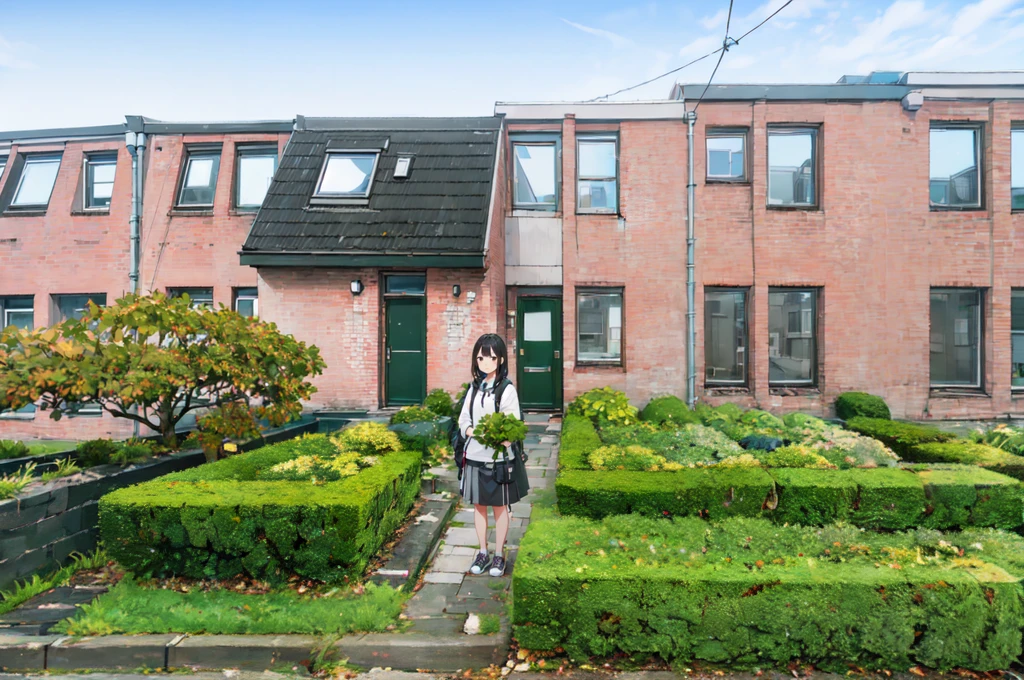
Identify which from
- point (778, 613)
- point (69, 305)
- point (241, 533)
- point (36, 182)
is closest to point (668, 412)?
point (778, 613)

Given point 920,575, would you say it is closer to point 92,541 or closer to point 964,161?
point 92,541

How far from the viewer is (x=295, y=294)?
11055 mm

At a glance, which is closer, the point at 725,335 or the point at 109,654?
the point at 109,654

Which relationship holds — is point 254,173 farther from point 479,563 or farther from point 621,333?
point 479,563

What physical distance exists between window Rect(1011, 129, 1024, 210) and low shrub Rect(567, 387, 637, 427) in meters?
9.16

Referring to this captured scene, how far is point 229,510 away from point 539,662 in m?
2.66

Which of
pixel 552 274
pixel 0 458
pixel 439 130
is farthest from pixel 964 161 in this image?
pixel 0 458

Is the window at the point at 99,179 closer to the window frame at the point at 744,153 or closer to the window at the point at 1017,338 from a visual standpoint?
the window frame at the point at 744,153

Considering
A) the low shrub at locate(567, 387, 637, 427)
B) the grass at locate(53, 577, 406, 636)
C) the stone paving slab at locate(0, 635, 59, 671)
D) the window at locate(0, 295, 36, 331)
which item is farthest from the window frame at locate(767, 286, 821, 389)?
the window at locate(0, 295, 36, 331)

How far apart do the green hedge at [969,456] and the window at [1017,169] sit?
23.9 ft

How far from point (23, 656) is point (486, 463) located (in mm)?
3363

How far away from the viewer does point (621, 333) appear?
478 inches

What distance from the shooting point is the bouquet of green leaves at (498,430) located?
4.68 metres

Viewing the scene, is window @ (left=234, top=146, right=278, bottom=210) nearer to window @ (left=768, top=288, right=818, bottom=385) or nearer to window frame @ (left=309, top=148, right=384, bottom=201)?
window frame @ (left=309, top=148, right=384, bottom=201)
